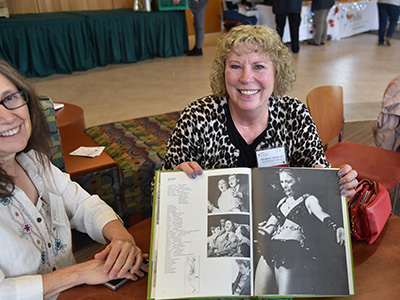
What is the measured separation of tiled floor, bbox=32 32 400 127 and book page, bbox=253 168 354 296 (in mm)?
3851

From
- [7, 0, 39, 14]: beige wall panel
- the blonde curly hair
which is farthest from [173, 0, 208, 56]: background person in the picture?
the blonde curly hair

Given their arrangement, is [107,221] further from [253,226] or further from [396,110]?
[396,110]

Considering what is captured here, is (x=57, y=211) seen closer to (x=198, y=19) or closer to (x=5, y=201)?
(x=5, y=201)

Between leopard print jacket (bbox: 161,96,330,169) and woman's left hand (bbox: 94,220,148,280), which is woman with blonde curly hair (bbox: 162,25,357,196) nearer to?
leopard print jacket (bbox: 161,96,330,169)

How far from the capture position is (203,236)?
1.12 metres

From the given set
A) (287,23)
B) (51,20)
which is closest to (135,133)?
(51,20)

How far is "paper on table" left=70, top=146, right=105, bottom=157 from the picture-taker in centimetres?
288

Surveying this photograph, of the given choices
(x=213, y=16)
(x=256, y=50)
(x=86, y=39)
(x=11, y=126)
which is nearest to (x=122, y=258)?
(x=11, y=126)

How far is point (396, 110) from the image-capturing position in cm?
259

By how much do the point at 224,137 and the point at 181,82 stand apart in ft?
15.1

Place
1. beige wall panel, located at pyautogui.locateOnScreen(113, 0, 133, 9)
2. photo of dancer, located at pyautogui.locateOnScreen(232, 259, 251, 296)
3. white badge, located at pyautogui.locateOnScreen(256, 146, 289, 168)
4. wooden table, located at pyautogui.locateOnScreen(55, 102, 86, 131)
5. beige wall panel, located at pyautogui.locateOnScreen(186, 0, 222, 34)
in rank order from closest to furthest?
photo of dancer, located at pyautogui.locateOnScreen(232, 259, 251, 296), white badge, located at pyautogui.locateOnScreen(256, 146, 289, 168), wooden table, located at pyautogui.locateOnScreen(55, 102, 86, 131), beige wall panel, located at pyautogui.locateOnScreen(113, 0, 133, 9), beige wall panel, located at pyautogui.locateOnScreen(186, 0, 222, 34)

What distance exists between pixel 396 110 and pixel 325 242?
185 centimetres

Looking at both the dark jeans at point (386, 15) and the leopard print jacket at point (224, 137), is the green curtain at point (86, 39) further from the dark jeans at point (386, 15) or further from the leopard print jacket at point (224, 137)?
the leopard print jacket at point (224, 137)

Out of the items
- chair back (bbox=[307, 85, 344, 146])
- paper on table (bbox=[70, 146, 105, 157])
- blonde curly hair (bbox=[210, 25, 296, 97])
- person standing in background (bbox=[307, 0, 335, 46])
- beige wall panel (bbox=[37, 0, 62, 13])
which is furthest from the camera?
person standing in background (bbox=[307, 0, 335, 46])
